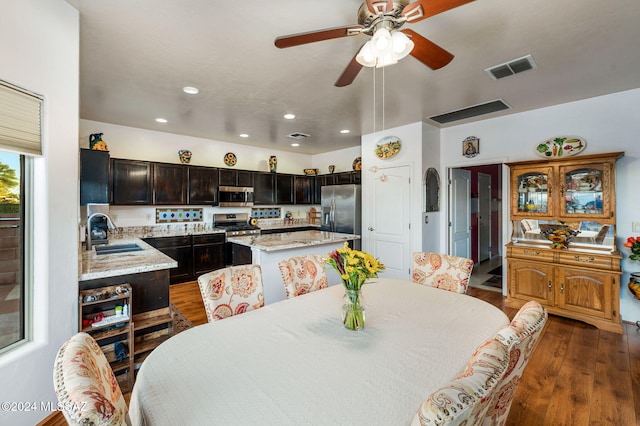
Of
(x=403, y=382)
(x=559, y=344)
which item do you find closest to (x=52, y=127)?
(x=403, y=382)

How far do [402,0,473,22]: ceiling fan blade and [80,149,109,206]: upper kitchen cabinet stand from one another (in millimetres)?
3126

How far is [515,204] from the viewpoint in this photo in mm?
3762

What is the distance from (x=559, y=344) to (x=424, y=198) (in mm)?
2312

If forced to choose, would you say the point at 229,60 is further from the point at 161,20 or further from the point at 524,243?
the point at 524,243

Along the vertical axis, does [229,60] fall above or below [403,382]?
above

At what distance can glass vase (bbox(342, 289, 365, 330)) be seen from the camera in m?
→ 1.43

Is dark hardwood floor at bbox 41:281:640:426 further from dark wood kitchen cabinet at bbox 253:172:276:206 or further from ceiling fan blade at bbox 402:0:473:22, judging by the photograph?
dark wood kitchen cabinet at bbox 253:172:276:206

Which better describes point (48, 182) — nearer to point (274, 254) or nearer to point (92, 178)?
point (92, 178)

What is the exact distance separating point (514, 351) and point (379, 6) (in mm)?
1589

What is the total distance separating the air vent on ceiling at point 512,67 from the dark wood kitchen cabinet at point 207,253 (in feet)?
15.4

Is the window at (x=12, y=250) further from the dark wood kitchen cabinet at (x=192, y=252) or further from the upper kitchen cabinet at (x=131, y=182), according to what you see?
the upper kitchen cabinet at (x=131, y=182)

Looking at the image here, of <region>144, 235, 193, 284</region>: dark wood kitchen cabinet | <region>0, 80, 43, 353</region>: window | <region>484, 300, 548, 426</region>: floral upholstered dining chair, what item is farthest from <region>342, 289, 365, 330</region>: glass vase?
<region>144, 235, 193, 284</region>: dark wood kitchen cabinet

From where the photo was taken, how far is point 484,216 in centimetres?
651

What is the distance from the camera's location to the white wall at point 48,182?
157 centimetres
